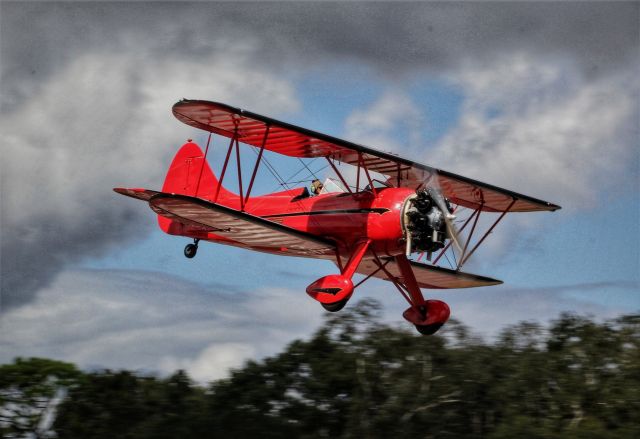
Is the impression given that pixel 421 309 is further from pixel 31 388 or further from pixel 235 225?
pixel 31 388

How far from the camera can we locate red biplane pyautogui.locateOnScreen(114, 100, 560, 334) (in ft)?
44.2

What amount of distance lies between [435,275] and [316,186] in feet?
10.6

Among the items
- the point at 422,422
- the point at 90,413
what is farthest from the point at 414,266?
the point at 90,413

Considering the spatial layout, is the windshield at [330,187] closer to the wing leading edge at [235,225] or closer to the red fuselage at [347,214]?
the red fuselage at [347,214]

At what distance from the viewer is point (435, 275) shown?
55.8ft

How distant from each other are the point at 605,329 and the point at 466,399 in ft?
17.2

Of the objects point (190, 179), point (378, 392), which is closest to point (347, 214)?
point (190, 179)

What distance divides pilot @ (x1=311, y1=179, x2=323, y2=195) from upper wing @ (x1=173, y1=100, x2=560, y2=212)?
52cm

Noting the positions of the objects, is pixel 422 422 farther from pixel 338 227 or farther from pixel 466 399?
pixel 338 227

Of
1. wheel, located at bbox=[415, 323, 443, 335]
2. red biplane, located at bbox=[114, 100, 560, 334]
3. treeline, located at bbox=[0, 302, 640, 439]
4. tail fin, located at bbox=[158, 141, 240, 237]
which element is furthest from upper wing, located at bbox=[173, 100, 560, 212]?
treeline, located at bbox=[0, 302, 640, 439]

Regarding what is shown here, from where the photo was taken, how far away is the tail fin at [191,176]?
17812 mm

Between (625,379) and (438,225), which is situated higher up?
(438,225)

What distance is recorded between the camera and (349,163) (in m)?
15.2

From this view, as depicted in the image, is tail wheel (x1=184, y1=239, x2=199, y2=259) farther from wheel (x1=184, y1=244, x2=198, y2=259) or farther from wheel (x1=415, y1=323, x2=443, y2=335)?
wheel (x1=415, y1=323, x2=443, y2=335)
